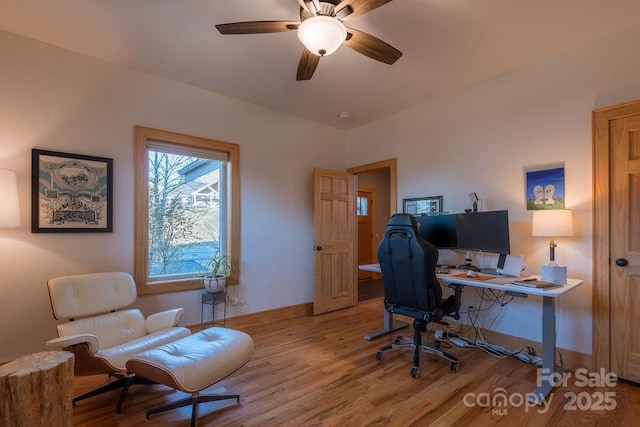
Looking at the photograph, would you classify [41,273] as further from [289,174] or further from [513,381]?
[513,381]

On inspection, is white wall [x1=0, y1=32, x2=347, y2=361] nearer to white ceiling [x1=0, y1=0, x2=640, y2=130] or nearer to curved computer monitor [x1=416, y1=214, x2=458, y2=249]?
white ceiling [x1=0, y1=0, x2=640, y2=130]

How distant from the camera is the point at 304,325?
369 cm

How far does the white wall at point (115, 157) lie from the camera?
2447 mm

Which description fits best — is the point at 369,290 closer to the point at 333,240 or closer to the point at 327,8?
the point at 333,240

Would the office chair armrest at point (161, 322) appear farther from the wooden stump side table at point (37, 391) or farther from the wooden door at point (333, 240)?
the wooden door at point (333, 240)

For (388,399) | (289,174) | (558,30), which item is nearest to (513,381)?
(388,399)

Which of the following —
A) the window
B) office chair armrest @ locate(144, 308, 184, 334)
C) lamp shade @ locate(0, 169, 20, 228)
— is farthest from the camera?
the window

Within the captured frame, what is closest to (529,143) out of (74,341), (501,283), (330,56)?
(501,283)

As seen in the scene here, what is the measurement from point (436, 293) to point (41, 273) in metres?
3.33

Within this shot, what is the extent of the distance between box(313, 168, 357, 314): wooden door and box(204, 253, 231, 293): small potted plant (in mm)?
1202

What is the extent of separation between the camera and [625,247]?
91.8 inches

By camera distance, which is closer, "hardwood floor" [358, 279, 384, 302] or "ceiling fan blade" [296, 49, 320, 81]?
"ceiling fan blade" [296, 49, 320, 81]

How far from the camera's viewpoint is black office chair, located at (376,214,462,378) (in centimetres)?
239

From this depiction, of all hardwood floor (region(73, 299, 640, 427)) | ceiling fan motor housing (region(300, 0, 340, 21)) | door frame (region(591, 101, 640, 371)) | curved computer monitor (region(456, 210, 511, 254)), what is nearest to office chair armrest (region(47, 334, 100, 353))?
Answer: hardwood floor (region(73, 299, 640, 427))
